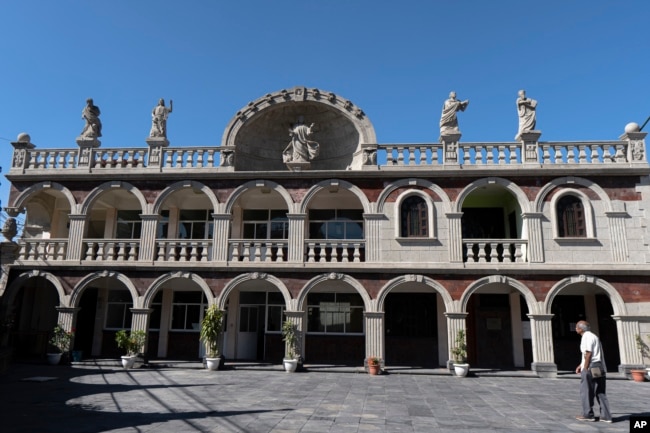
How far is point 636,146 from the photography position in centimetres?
1609

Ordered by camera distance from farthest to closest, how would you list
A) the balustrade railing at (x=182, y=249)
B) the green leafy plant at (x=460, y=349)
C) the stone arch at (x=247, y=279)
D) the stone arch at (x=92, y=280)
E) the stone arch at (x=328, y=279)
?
the balustrade railing at (x=182, y=249) < the stone arch at (x=92, y=280) < the stone arch at (x=247, y=279) < the stone arch at (x=328, y=279) < the green leafy plant at (x=460, y=349)

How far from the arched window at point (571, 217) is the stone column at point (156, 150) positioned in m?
14.7

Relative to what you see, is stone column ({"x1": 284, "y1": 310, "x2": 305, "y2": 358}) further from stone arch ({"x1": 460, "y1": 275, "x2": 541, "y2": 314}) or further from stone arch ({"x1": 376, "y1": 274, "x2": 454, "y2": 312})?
stone arch ({"x1": 460, "y1": 275, "x2": 541, "y2": 314})

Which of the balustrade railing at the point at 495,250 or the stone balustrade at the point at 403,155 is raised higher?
the stone balustrade at the point at 403,155

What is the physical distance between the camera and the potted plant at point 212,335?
15461mm

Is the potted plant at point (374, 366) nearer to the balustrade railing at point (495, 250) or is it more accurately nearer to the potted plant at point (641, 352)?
the balustrade railing at point (495, 250)

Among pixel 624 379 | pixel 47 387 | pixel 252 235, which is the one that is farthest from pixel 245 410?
pixel 624 379

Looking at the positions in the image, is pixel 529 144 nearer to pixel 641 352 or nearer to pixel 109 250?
pixel 641 352

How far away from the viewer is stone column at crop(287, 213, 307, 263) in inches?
647

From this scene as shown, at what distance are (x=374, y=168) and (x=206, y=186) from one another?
6332 mm

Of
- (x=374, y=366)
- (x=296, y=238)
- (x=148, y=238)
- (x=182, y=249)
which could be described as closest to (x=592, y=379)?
(x=374, y=366)

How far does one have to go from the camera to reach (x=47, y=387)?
1165 centimetres

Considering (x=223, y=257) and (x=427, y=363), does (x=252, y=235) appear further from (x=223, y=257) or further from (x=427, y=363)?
(x=427, y=363)

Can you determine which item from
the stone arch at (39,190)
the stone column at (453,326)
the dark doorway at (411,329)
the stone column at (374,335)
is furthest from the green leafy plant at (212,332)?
the stone column at (453,326)
